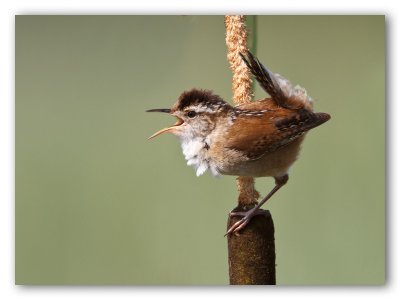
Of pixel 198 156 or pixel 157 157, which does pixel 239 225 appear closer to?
pixel 198 156

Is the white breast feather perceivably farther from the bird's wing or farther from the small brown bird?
the bird's wing

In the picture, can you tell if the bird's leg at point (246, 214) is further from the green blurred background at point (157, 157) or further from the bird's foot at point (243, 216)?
the green blurred background at point (157, 157)

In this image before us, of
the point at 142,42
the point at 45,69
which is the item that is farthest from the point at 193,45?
the point at 45,69

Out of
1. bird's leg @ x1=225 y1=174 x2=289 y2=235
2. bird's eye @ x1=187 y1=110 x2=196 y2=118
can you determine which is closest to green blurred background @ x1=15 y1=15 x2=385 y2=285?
bird's leg @ x1=225 y1=174 x2=289 y2=235

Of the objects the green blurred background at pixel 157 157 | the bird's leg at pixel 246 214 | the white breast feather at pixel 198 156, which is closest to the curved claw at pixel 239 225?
the bird's leg at pixel 246 214

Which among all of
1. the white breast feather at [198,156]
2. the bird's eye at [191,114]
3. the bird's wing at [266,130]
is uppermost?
the bird's eye at [191,114]

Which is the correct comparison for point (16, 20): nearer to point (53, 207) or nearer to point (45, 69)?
point (45, 69)
